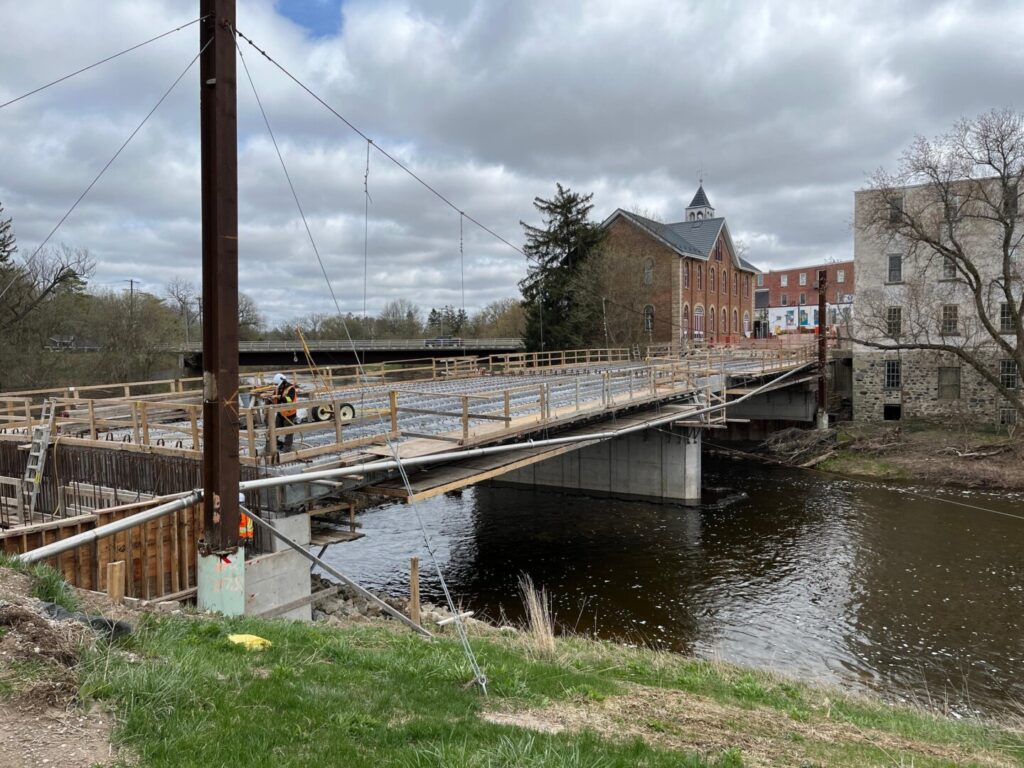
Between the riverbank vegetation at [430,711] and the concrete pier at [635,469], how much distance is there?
65.1ft

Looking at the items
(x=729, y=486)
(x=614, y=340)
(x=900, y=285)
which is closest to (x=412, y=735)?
(x=729, y=486)

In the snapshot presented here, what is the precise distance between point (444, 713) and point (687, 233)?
6605 centimetres

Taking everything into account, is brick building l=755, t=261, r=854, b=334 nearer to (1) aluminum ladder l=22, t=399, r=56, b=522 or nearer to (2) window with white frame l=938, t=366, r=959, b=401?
(2) window with white frame l=938, t=366, r=959, b=401

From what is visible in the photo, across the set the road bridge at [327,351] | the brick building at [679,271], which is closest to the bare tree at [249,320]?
the road bridge at [327,351]

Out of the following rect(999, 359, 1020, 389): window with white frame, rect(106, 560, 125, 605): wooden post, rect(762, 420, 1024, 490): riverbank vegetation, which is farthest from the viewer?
rect(999, 359, 1020, 389): window with white frame

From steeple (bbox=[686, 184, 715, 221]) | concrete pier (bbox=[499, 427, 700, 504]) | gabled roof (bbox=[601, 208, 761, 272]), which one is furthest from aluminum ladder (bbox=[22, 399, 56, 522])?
steeple (bbox=[686, 184, 715, 221])

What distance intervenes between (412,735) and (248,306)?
104 metres

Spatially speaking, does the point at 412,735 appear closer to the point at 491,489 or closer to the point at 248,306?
the point at 491,489

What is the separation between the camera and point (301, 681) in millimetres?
6082

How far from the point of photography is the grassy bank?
4.69 metres

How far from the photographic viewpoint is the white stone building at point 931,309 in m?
36.7

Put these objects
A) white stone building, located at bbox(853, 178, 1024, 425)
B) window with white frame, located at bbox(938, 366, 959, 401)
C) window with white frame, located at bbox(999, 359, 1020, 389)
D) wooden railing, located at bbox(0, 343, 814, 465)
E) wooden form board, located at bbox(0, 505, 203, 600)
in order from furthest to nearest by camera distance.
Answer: window with white frame, located at bbox(938, 366, 959, 401) < window with white frame, located at bbox(999, 359, 1020, 389) < white stone building, located at bbox(853, 178, 1024, 425) < wooden railing, located at bbox(0, 343, 814, 465) < wooden form board, located at bbox(0, 505, 203, 600)

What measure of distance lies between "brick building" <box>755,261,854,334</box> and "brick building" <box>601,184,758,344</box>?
31.1m

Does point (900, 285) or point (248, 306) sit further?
point (248, 306)
